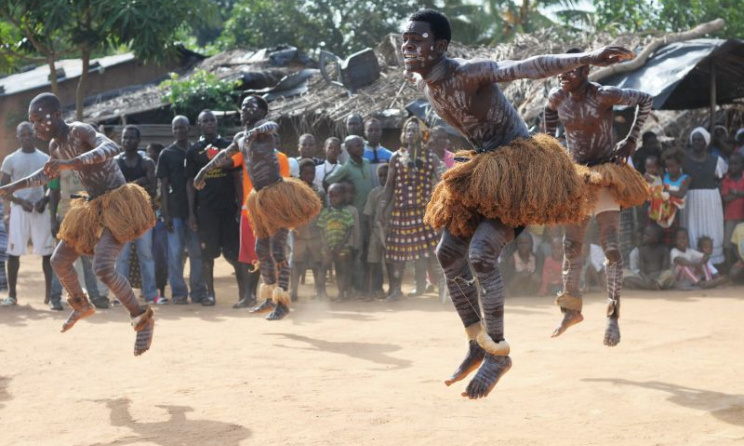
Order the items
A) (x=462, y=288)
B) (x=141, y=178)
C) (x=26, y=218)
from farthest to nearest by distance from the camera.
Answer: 1. (x=26, y=218)
2. (x=141, y=178)
3. (x=462, y=288)

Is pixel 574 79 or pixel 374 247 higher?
pixel 574 79

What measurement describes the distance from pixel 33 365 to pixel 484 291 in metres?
4.04

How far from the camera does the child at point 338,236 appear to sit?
37.2 ft

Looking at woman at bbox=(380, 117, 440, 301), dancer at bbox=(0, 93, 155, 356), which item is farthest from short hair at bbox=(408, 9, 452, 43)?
woman at bbox=(380, 117, 440, 301)

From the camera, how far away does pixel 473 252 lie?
5090 mm

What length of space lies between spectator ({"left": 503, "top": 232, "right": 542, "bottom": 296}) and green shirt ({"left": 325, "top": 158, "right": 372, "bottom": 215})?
1977mm

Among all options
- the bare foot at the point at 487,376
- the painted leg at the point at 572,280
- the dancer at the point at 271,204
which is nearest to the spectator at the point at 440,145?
the dancer at the point at 271,204

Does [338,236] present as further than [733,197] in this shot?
No

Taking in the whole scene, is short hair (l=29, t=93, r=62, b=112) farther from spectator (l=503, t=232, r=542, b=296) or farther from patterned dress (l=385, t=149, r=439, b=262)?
spectator (l=503, t=232, r=542, b=296)

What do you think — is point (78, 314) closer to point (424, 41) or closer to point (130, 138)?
point (424, 41)

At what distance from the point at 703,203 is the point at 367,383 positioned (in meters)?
7.07

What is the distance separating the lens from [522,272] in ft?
37.0

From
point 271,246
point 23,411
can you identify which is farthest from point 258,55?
point 23,411

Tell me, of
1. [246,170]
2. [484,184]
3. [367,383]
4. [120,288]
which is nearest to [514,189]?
[484,184]
